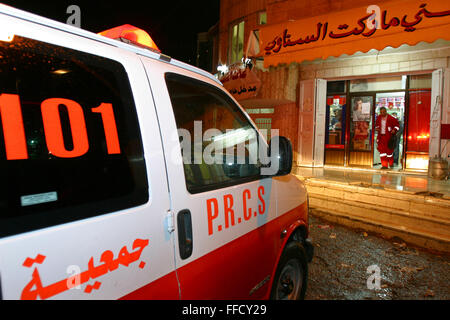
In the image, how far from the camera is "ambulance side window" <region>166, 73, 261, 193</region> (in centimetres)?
202

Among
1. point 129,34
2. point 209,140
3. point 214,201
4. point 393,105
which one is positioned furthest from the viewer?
point 393,105

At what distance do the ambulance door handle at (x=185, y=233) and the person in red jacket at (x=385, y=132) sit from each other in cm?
956

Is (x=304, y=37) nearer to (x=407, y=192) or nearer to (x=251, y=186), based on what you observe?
(x=407, y=192)

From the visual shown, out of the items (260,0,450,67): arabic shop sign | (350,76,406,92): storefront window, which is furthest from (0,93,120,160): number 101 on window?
(350,76,406,92): storefront window

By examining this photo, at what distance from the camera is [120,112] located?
1.53m

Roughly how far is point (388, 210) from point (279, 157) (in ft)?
13.8

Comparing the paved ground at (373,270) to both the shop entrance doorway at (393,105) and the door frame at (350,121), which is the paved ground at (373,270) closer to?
the door frame at (350,121)

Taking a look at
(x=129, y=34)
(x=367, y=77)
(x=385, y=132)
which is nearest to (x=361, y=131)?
(x=385, y=132)

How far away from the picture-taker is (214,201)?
1.96 meters

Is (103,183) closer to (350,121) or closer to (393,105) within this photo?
(350,121)

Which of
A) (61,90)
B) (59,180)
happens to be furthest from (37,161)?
(61,90)

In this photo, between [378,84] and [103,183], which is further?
[378,84]

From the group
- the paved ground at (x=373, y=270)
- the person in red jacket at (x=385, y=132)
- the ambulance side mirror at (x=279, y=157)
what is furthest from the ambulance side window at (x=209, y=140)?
the person in red jacket at (x=385, y=132)

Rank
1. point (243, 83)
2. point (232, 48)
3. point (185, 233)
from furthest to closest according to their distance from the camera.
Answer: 1. point (232, 48)
2. point (243, 83)
3. point (185, 233)
